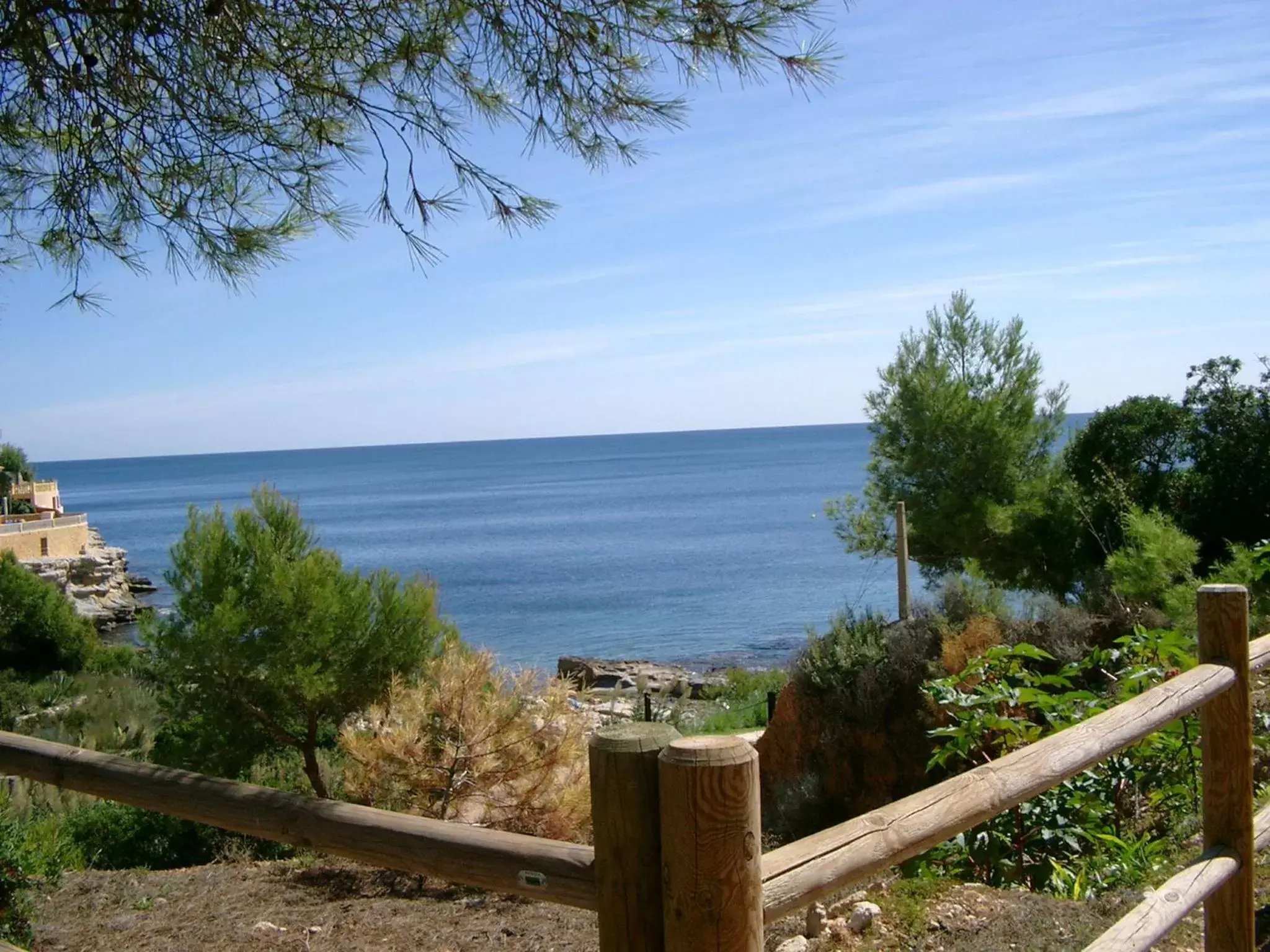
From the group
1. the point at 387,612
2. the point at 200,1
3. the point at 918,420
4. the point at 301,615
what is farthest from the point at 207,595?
the point at 918,420

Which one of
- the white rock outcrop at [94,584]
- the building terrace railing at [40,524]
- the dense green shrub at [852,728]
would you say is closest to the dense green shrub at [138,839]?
the dense green shrub at [852,728]

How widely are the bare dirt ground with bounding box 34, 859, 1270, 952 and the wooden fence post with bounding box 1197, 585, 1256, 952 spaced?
62cm

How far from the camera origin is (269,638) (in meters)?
8.85

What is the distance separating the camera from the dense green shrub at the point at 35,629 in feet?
61.3

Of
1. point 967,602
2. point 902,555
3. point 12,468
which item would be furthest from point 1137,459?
point 12,468

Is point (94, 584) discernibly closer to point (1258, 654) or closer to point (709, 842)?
point (1258, 654)

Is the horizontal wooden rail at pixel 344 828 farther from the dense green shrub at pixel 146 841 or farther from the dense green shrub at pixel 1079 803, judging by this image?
the dense green shrub at pixel 146 841

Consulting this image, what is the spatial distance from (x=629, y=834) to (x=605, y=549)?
53.4 m

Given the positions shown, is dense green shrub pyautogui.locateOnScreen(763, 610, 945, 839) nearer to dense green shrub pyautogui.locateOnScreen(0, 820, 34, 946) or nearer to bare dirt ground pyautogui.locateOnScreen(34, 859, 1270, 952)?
bare dirt ground pyautogui.locateOnScreen(34, 859, 1270, 952)

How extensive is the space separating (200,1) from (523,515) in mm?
75389

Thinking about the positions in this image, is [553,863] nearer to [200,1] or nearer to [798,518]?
[200,1]

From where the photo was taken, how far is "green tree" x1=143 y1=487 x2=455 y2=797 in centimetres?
878

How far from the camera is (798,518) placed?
2677 inches

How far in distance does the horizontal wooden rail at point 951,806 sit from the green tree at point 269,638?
24.0ft
